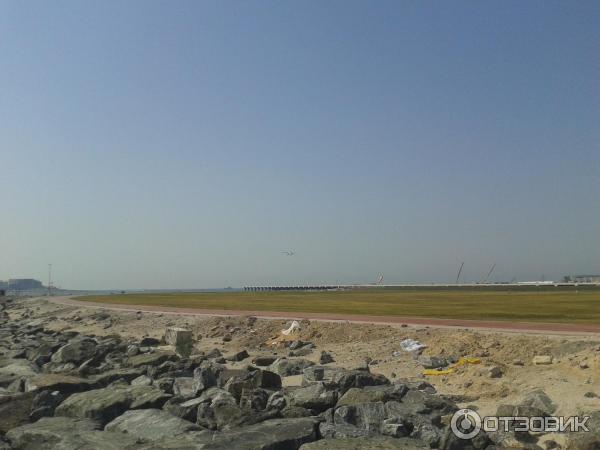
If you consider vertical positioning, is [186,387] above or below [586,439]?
below

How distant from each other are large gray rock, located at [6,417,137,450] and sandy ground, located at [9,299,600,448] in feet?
20.8

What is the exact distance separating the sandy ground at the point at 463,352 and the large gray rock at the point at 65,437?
20.8 ft

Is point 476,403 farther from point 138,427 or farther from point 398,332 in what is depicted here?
point 398,332

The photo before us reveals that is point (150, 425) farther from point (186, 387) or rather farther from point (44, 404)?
point (44, 404)

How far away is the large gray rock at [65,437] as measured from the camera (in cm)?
967

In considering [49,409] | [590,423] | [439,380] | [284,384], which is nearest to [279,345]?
[284,384]

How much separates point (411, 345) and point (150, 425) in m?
12.1

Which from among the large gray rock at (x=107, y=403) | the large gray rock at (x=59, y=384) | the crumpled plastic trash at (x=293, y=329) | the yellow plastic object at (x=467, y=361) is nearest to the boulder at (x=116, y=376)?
the large gray rock at (x=59, y=384)

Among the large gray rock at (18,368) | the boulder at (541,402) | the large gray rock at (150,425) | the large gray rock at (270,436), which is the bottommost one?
the large gray rock at (18,368)

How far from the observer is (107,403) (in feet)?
39.7

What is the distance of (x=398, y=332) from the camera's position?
23188mm

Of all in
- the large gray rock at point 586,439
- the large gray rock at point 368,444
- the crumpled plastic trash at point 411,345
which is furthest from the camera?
the crumpled plastic trash at point 411,345

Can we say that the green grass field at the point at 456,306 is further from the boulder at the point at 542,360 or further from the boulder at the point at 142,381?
the boulder at the point at 142,381

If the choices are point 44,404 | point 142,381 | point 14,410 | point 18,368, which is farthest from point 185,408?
point 18,368
